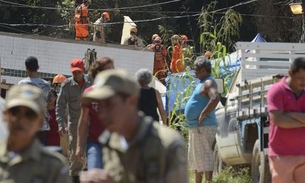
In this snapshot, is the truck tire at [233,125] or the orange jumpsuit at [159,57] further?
the orange jumpsuit at [159,57]

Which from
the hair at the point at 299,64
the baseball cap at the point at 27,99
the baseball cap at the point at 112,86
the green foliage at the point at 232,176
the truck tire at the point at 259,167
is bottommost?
the green foliage at the point at 232,176

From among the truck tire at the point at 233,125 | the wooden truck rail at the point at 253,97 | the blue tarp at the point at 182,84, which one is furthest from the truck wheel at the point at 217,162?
the blue tarp at the point at 182,84

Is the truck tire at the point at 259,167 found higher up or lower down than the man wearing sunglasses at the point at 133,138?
lower down

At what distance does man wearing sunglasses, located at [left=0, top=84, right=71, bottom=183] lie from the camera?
18.8 ft

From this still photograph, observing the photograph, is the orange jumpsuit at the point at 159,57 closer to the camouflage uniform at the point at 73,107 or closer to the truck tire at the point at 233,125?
the truck tire at the point at 233,125

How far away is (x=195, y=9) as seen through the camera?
4659cm

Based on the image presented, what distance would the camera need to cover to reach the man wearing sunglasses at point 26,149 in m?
5.73

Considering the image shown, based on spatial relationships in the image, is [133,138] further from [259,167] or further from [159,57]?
[159,57]

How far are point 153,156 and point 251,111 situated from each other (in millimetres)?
9027

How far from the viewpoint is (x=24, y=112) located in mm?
5730

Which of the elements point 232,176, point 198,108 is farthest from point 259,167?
point 232,176

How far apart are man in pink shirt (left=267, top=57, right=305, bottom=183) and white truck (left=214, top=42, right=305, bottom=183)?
3.34 meters

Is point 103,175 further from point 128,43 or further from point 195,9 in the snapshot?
point 195,9

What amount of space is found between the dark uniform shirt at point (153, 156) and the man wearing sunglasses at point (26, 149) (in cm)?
37
